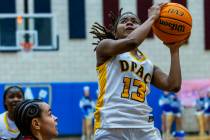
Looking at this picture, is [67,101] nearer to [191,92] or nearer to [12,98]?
[191,92]

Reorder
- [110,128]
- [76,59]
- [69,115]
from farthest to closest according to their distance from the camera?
1. [76,59]
2. [69,115]
3. [110,128]

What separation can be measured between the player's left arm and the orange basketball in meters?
0.11

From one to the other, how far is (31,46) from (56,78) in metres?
1.42

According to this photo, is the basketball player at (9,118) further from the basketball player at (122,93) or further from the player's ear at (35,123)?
the player's ear at (35,123)

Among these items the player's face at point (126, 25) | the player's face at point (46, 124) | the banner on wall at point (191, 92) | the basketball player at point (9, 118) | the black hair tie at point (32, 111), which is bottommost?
the banner on wall at point (191, 92)

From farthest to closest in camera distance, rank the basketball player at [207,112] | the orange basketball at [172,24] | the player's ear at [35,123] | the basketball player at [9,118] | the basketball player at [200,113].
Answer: the basketball player at [200,113], the basketball player at [207,112], the basketball player at [9,118], the orange basketball at [172,24], the player's ear at [35,123]

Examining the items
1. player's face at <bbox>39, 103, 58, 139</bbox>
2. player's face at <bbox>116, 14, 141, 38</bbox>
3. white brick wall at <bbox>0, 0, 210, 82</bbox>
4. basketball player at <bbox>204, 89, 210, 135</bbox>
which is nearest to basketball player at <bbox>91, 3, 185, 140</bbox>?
player's face at <bbox>116, 14, 141, 38</bbox>

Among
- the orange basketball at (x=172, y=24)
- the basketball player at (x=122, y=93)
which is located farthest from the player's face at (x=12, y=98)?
the orange basketball at (x=172, y=24)

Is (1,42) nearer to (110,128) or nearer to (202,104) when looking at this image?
(202,104)

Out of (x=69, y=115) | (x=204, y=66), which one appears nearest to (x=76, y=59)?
(x=69, y=115)

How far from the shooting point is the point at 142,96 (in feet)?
18.2

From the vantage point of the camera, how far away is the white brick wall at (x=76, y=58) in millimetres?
18422

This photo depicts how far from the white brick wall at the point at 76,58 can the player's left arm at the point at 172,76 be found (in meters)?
12.7

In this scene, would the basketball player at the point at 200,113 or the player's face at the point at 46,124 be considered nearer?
the player's face at the point at 46,124
